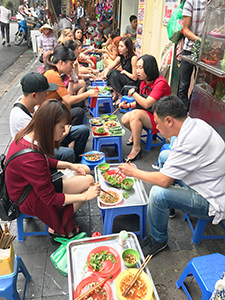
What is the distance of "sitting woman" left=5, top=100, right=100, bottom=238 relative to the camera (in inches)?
81.4

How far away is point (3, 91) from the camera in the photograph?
771 cm

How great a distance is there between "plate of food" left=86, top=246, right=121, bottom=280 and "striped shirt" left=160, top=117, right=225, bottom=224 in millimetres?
873

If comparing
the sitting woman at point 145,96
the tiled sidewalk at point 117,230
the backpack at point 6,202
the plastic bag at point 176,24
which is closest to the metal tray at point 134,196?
the tiled sidewalk at point 117,230

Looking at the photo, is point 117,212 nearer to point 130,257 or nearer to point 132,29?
point 130,257

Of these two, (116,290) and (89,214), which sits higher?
(116,290)

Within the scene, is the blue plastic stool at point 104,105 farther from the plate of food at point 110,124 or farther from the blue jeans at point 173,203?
the blue jeans at point 173,203

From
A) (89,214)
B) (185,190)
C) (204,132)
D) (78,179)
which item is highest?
(204,132)

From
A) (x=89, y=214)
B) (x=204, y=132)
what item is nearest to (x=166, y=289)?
(x=89, y=214)

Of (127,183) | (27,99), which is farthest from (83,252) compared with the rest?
(27,99)

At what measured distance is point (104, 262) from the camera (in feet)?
6.00

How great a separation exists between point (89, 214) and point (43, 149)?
1364mm

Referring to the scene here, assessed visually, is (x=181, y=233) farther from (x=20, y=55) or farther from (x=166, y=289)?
(x=20, y=55)

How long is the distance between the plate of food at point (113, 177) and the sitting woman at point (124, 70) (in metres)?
3.68

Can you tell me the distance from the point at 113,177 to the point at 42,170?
111 cm
